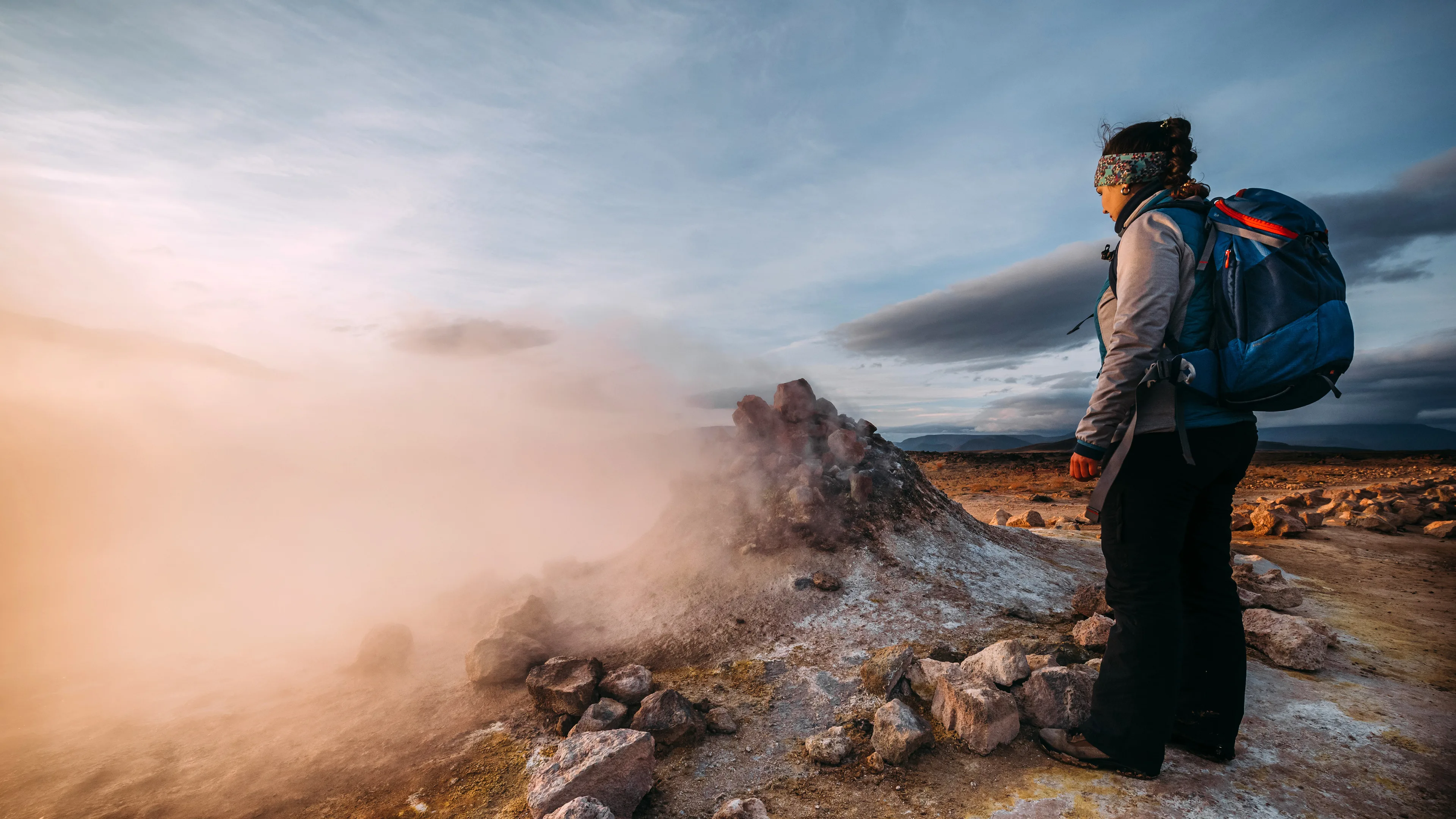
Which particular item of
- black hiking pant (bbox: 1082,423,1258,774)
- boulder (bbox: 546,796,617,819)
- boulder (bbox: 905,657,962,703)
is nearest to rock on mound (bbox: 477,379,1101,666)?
boulder (bbox: 905,657,962,703)

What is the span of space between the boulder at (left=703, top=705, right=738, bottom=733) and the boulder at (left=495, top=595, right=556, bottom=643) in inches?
77.9

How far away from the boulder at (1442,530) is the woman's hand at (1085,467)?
10761 millimetres

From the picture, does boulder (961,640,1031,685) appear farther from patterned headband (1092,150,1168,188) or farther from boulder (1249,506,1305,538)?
boulder (1249,506,1305,538)

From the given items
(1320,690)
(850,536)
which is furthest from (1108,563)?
(850,536)

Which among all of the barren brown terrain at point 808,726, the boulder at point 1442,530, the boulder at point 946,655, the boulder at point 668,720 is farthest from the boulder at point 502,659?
the boulder at point 1442,530

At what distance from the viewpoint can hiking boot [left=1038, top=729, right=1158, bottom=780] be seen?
2537 millimetres

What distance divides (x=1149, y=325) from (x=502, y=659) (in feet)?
15.0

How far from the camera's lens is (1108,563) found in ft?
8.70

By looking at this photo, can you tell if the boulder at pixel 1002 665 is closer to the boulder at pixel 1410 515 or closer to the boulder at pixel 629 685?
the boulder at pixel 629 685

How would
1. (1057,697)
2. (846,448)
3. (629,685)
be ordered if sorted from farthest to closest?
(846,448) → (629,685) → (1057,697)

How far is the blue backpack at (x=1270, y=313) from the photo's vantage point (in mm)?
2117

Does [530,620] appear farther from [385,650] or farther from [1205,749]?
[1205,749]

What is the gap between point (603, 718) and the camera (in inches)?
132

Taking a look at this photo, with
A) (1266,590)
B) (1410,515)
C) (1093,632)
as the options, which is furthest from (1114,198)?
(1410,515)
